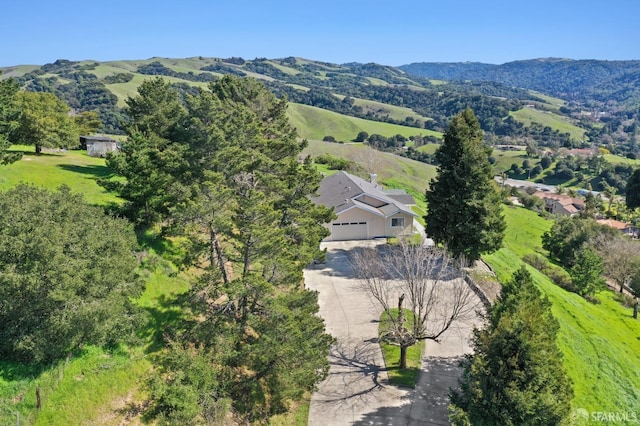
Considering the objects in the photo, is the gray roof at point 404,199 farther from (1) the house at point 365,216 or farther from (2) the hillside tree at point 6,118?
(2) the hillside tree at point 6,118

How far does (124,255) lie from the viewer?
16234 millimetres

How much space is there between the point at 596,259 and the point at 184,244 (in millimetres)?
35137

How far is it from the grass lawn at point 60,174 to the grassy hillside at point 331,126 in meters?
113

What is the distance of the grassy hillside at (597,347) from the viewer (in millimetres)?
20953

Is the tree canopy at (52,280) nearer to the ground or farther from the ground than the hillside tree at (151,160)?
nearer to the ground

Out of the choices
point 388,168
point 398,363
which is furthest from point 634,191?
point 398,363

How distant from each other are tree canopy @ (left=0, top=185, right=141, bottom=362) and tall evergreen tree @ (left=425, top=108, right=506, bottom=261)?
22.4 m

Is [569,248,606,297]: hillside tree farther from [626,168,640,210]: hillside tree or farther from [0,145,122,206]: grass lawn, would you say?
[626,168,640,210]: hillside tree

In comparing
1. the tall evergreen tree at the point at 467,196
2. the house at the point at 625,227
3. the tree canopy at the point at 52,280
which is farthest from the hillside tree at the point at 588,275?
the house at the point at 625,227

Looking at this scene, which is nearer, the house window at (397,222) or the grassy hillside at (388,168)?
the house window at (397,222)

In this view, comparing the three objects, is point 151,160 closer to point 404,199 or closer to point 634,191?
point 404,199

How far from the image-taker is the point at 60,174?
3234 centimetres

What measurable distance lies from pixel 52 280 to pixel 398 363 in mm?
15373

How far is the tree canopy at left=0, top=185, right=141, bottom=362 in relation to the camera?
13.5 m
